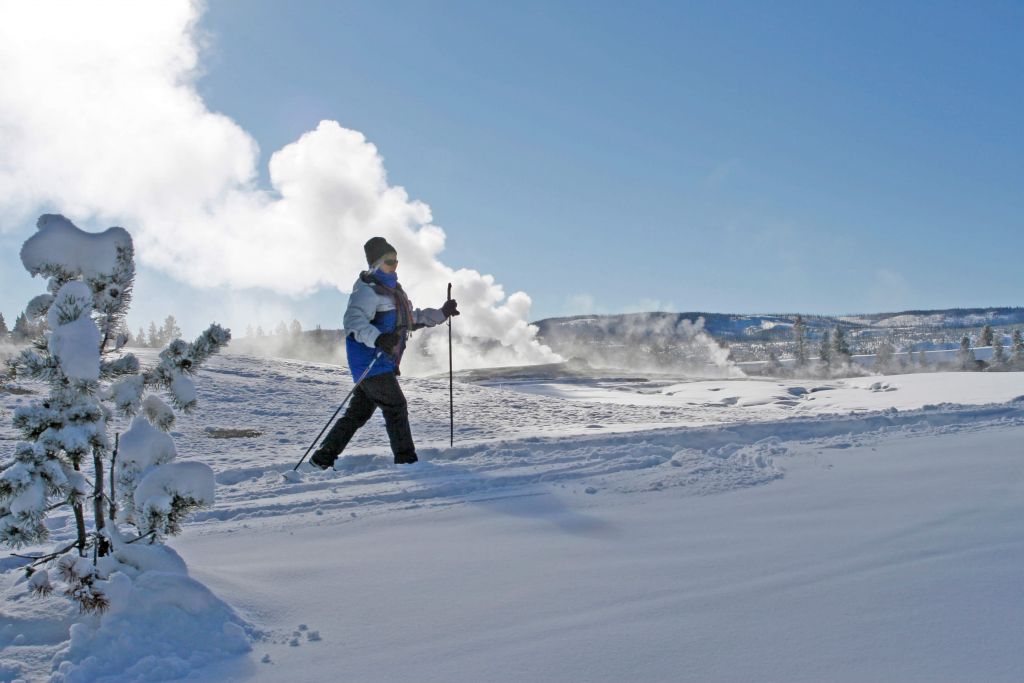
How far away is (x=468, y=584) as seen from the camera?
247 centimetres

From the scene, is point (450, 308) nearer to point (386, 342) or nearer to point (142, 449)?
point (386, 342)

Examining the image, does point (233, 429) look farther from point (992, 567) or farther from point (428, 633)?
point (992, 567)

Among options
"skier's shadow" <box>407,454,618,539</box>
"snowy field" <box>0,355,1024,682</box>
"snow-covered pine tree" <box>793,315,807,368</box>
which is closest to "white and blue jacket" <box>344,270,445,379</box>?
"snowy field" <box>0,355,1024,682</box>

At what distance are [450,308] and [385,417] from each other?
4.50 feet

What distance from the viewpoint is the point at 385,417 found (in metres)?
5.62

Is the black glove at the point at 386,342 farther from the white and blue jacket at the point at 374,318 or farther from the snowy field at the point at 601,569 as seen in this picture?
the snowy field at the point at 601,569

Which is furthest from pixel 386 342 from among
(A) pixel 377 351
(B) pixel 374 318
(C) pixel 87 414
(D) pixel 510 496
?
(C) pixel 87 414

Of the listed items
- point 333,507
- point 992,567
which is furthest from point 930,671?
point 333,507

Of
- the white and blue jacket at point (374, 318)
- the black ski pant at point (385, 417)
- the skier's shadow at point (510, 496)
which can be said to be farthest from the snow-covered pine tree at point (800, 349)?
the skier's shadow at point (510, 496)

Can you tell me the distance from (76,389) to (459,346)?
64.6 m

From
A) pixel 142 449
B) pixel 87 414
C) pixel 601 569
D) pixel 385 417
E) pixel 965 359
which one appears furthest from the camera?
pixel 965 359

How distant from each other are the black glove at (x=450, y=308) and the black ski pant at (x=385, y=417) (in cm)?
94

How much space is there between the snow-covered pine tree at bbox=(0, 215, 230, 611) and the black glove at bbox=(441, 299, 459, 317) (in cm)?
417

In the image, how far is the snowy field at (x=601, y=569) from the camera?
5.98 feet
